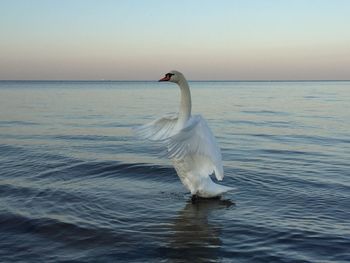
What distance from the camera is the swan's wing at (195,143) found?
8.09m

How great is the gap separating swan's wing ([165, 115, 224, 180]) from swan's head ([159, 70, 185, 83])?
1.23 metres

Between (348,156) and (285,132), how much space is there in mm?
6915

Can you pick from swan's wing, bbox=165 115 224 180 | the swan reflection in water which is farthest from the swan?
the swan reflection in water

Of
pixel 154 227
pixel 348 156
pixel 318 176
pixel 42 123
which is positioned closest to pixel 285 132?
pixel 348 156

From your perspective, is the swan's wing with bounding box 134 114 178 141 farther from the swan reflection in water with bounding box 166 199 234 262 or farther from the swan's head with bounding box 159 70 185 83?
the swan reflection in water with bounding box 166 199 234 262

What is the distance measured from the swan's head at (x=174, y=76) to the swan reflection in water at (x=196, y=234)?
8.40 feet

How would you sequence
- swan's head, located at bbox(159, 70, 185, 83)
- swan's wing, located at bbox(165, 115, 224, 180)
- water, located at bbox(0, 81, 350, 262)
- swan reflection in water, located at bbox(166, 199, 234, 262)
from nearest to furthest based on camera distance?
1. swan reflection in water, located at bbox(166, 199, 234, 262)
2. water, located at bbox(0, 81, 350, 262)
3. swan's wing, located at bbox(165, 115, 224, 180)
4. swan's head, located at bbox(159, 70, 185, 83)

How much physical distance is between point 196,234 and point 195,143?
65.8 inches

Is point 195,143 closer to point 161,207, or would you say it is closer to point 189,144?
point 189,144

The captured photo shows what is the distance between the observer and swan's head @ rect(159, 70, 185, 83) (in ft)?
32.3

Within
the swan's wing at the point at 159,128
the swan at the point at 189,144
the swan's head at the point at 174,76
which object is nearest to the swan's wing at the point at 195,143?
the swan at the point at 189,144

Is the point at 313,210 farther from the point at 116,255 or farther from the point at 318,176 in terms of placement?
the point at 116,255

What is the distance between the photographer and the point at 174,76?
9891mm

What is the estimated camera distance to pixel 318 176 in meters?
12.1
